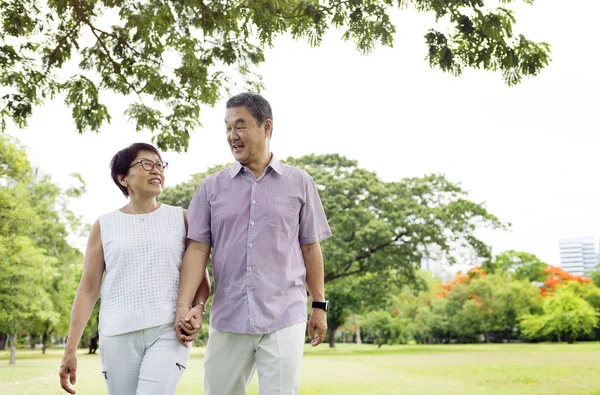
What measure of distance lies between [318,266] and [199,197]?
0.62 meters

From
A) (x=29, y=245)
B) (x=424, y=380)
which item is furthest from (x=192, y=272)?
(x=29, y=245)

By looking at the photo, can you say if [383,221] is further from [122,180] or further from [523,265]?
[523,265]

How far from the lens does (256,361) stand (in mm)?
2607

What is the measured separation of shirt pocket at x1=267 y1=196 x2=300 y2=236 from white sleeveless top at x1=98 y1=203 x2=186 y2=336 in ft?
1.37

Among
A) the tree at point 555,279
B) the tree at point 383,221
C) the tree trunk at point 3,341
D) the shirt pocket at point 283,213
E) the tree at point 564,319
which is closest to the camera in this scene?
the shirt pocket at point 283,213

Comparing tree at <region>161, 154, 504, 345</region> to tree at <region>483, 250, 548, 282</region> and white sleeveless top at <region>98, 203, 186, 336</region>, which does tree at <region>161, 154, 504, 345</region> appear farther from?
tree at <region>483, 250, 548, 282</region>

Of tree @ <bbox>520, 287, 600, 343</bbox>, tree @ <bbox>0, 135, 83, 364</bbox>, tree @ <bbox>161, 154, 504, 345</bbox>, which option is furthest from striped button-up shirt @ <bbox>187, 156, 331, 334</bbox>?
tree @ <bbox>520, 287, 600, 343</bbox>

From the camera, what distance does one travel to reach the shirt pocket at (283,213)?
264 cm

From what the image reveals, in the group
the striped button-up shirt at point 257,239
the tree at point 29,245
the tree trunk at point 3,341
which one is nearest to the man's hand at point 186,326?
the striped button-up shirt at point 257,239

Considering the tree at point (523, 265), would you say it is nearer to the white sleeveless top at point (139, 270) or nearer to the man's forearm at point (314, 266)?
the man's forearm at point (314, 266)

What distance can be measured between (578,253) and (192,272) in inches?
4887

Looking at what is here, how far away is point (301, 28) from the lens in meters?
4.78

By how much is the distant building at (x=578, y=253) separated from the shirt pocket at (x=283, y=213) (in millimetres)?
119526

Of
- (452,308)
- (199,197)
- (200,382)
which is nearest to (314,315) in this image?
(199,197)
